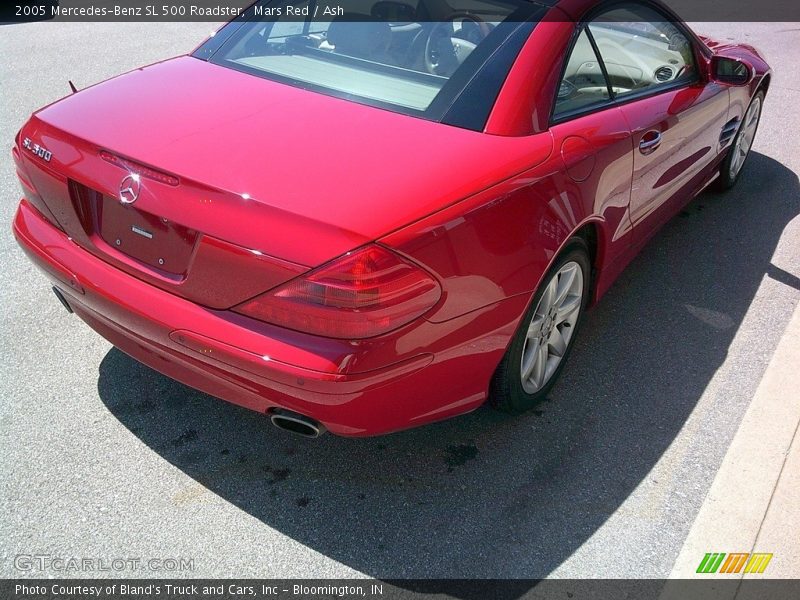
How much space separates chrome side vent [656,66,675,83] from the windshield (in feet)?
3.56

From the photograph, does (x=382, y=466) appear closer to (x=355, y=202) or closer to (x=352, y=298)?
(x=352, y=298)

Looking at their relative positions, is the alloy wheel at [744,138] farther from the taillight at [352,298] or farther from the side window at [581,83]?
the taillight at [352,298]

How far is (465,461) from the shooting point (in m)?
2.88

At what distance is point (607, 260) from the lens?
3346 millimetres

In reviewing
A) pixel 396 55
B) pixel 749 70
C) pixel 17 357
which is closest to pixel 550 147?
pixel 396 55

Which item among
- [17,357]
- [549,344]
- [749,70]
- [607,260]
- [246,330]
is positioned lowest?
[17,357]

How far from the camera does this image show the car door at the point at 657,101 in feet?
10.8

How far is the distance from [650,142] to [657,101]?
0.26 m

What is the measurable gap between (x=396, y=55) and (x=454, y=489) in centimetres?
165

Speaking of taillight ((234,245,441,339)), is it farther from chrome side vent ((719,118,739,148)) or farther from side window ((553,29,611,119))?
chrome side vent ((719,118,739,148))

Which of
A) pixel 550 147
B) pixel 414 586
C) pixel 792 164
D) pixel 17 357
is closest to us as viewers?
pixel 414 586

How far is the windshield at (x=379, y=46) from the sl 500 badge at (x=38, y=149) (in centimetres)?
82

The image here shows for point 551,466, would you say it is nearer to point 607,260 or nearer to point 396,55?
point 607,260

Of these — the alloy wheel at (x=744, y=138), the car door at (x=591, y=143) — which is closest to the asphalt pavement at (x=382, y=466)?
the car door at (x=591, y=143)
